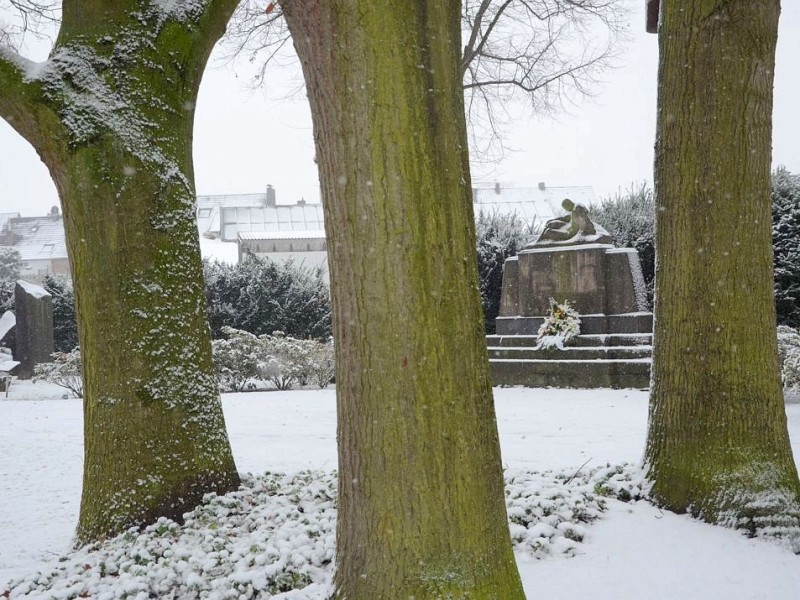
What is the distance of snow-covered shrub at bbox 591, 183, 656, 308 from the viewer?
53.2 feet

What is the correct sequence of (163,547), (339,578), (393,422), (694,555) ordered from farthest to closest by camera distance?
(163,547)
(694,555)
(339,578)
(393,422)

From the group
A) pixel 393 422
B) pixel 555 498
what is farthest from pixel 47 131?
pixel 555 498

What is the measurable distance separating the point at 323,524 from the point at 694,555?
6.46ft

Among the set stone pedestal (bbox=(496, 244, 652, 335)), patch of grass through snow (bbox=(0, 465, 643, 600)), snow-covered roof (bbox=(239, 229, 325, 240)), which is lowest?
patch of grass through snow (bbox=(0, 465, 643, 600))

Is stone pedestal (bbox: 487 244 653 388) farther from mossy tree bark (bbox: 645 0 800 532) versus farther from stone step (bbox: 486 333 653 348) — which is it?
mossy tree bark (bbox: 645 0 800 532)

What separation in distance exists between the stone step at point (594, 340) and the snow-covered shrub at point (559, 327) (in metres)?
0.17

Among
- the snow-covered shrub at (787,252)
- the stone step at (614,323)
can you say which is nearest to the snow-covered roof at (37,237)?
the stone step at (614,323)

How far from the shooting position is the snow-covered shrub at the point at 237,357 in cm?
1358

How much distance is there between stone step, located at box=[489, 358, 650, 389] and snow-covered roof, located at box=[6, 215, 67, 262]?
4457 cm

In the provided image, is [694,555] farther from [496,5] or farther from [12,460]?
[496,5]

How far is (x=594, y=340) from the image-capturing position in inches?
473

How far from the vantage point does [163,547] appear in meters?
3.87

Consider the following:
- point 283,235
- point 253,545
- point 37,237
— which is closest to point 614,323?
point 253,545

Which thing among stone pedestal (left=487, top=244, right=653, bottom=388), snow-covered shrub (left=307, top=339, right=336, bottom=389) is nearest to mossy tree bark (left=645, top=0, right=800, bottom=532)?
stone pedestal (left=487, top=244, right=653, bottom=388)
